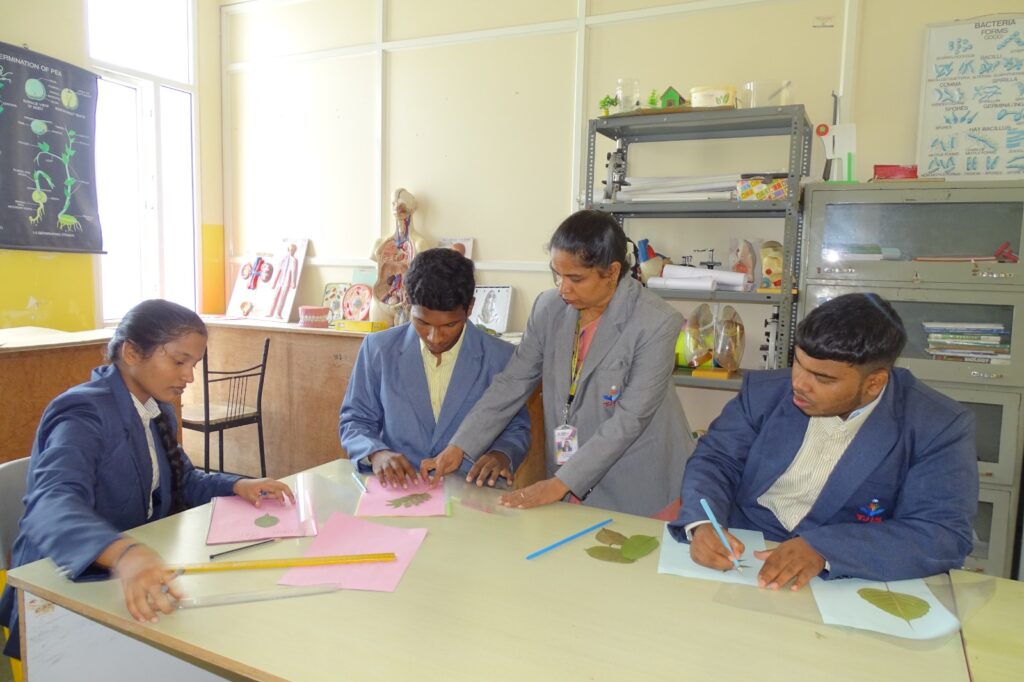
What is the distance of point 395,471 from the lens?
180 centimetres

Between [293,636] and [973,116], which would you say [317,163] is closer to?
[973,116]

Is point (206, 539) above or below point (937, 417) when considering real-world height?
below

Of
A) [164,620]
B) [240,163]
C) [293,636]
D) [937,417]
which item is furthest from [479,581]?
[240,163]

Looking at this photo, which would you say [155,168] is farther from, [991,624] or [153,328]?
[991,624]

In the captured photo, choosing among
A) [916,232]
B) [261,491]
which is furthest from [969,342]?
[261,491]

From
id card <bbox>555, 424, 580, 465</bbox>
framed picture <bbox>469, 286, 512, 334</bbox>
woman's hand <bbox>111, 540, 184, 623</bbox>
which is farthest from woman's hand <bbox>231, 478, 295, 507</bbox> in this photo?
framed picture <bbox>469, 286, 512, 334</bbox>

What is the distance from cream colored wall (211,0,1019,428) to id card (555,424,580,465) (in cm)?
173

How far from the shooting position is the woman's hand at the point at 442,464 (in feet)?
5.94

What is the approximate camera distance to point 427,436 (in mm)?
2027

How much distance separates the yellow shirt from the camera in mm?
2076

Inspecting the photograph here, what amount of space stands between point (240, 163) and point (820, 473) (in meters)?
4.57

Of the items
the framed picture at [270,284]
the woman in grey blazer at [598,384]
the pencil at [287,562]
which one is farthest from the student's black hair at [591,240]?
the framed picture at [270,284]

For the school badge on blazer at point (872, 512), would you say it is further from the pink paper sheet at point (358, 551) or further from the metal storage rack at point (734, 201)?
the metal storage rack at point (734, 201)

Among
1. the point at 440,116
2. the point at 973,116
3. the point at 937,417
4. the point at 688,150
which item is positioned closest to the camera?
the point at 937,417
